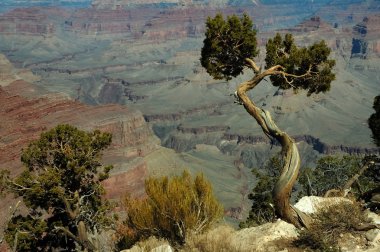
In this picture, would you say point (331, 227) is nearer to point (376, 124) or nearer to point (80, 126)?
point (376, 124)

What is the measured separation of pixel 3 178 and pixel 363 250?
21475 millimetres

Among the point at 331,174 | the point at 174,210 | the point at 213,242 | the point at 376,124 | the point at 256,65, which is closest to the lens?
the point at 213,242

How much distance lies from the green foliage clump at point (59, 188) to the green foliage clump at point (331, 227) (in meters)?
13.3

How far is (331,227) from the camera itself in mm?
18922

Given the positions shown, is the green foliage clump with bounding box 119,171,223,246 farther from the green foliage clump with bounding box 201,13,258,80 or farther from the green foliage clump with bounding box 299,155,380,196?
the green foliage clump with bounding box 299,155,380,196

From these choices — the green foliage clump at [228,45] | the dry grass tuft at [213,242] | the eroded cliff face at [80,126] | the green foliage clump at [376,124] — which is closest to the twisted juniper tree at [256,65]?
the green foliage clump at [228,45]

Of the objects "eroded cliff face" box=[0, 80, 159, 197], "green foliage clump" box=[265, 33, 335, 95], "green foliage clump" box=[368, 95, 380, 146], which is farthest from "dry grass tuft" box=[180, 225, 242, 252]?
"eroded cliff face" box=[0, 80, 159, 197]

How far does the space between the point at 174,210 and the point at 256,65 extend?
770 centimetres

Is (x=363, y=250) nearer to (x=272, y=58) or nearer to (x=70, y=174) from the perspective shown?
(x=272, y=58)

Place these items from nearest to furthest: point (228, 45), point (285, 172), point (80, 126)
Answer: point (285, 172) → point (228, 45) → point (80, 126)

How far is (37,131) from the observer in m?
79.3

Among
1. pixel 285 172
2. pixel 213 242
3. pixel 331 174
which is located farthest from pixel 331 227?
pixel 331 174

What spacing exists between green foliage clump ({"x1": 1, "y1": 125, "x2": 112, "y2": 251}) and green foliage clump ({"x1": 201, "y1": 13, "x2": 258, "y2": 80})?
10449 millimetres

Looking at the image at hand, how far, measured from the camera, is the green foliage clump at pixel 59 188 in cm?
2788
